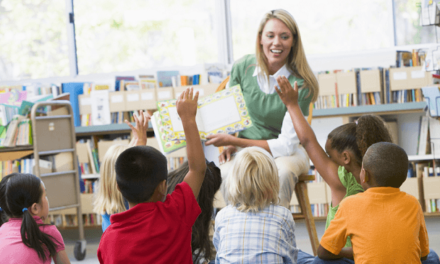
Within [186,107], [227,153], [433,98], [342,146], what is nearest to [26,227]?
[186,107]

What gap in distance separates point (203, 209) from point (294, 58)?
0.96 meters

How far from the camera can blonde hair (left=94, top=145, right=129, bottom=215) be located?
1956 mm

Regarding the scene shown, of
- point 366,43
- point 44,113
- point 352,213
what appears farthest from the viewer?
point 366,43

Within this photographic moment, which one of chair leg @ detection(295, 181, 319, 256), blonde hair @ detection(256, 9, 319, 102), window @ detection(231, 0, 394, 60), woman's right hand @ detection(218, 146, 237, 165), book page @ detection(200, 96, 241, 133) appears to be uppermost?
window @ detection(231, 0, 394, 60)

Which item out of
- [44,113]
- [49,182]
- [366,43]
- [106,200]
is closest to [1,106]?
[44,113]

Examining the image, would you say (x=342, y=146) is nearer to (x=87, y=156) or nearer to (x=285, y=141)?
(x=285, y=141)

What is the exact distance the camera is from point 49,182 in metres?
2.90

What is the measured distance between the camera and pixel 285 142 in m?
2.13

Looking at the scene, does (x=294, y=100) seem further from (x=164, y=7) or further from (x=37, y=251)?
(x=164, y=7)

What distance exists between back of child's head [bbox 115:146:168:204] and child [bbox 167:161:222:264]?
505mm

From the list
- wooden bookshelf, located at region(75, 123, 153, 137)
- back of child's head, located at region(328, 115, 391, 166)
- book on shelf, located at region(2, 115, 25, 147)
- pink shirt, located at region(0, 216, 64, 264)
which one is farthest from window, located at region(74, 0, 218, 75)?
pink shirt, located at region(0, 216, 64, 264)

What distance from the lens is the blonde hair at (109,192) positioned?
1956 mm

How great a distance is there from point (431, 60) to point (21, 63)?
403 centimetres

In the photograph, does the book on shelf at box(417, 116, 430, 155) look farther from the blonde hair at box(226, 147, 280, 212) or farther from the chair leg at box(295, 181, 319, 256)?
the blonde hair at box(226, 147, 280, 212)
